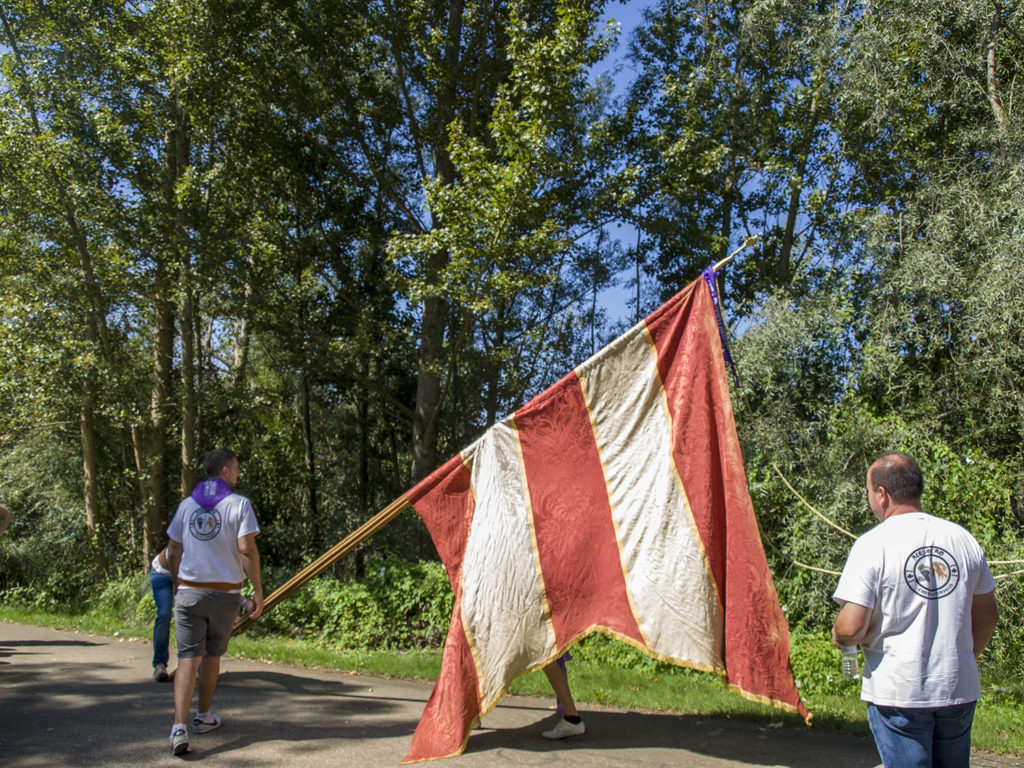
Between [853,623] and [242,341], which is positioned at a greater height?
[242,341]

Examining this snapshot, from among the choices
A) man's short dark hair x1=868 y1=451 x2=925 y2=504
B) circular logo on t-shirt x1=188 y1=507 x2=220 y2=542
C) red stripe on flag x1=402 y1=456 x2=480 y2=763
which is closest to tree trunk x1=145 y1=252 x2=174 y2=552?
circular logo on t-shirt x1=188 y1=507 x2=220 y2=542

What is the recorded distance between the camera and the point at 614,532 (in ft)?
17.7

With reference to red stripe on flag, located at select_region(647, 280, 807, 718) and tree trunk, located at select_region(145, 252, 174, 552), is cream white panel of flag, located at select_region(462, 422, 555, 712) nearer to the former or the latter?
red stripe on flag, located at select_region(647, 280, 807, 718)

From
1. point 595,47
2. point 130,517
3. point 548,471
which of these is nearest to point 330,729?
point 548,471

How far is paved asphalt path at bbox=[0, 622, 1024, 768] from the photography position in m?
5.10

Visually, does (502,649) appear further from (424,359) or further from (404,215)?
(404,215)

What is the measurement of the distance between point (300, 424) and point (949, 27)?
1812 centimetres

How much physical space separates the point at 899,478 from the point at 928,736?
100cm

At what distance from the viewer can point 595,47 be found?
41.7ft

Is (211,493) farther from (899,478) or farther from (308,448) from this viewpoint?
(308,448)

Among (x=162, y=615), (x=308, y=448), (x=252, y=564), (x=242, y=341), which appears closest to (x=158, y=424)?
(x=242, y=341)

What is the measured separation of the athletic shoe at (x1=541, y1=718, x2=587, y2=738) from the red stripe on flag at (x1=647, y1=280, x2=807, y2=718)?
1265 millimetres

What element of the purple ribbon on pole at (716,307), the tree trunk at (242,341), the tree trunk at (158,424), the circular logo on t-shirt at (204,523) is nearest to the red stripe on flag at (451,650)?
the circular logo on t-shirt at (204,523)

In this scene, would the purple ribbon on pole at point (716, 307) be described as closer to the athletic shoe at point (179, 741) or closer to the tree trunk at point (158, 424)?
the athletic shoe at point (179, 741)
